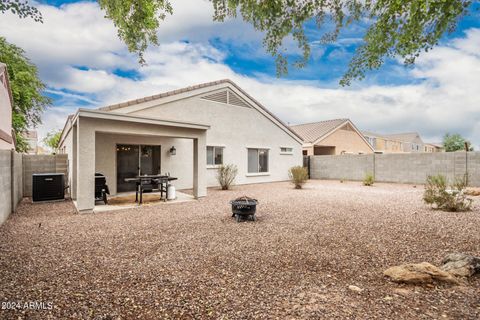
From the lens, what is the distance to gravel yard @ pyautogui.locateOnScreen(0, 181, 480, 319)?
2.52 meters

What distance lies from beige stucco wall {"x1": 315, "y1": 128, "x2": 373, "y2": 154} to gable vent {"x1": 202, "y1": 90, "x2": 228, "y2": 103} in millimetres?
12276

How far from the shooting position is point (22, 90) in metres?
17.3

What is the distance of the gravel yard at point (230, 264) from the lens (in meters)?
2.52

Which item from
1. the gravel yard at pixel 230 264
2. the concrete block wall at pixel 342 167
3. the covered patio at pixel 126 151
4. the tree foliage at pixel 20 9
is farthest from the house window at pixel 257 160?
the tree foliage at pixel 20 9

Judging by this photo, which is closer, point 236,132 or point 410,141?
point 236,132

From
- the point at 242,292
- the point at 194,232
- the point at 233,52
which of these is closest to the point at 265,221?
the point at 194,232

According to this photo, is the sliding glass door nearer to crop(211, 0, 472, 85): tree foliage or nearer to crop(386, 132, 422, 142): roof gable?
crop(211, 0, 472, 85): tree foliage

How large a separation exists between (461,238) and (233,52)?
32.4 ft

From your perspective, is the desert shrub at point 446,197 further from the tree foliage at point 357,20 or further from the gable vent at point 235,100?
the gable vent at point 235,100

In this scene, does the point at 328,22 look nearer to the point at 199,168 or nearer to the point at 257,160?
the point at 199,168

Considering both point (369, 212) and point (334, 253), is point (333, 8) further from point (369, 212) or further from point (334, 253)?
point (369, 212)

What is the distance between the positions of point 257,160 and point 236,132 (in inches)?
105

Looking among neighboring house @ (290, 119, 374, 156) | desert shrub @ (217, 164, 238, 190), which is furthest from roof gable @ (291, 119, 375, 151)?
desert shrub @ (217, 164, 238, 190)

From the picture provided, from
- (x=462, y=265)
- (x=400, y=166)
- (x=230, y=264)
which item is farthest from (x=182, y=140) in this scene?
(x=400, y=166)
